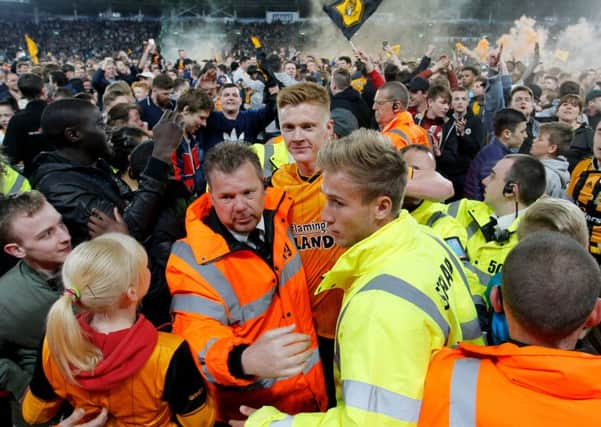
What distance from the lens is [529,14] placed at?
38719mm

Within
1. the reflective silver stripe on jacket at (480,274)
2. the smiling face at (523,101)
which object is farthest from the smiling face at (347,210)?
the smiling face at (523,101)

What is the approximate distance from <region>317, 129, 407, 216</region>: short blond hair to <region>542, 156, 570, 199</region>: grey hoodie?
126 inches

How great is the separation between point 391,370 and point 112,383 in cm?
109

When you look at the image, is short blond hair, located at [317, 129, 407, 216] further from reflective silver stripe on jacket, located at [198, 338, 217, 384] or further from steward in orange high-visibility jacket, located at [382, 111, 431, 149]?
steward in orange high-visibility jacket, located at [382, 111, 431, 149]

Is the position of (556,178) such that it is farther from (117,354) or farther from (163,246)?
(117,354)

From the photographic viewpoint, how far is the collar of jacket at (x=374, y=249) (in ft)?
5.66

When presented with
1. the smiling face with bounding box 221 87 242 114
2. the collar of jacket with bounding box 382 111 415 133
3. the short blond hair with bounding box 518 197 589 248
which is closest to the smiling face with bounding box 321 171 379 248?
the short blond hair with bounding box 518 197 589 248

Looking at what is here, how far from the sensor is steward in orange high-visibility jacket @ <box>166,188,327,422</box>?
1951mm

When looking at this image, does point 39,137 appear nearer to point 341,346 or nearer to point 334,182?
point 334,182

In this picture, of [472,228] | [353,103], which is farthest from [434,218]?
[353,103]

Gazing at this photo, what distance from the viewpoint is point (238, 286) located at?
2129 millimetres

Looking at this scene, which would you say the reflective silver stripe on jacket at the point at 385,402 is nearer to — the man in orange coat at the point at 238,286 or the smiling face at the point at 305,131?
the man in orange coat at the point at 238,286

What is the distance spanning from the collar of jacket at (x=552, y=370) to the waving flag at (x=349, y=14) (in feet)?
25.0

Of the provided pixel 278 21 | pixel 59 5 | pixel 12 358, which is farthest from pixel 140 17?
pixel 12 358
